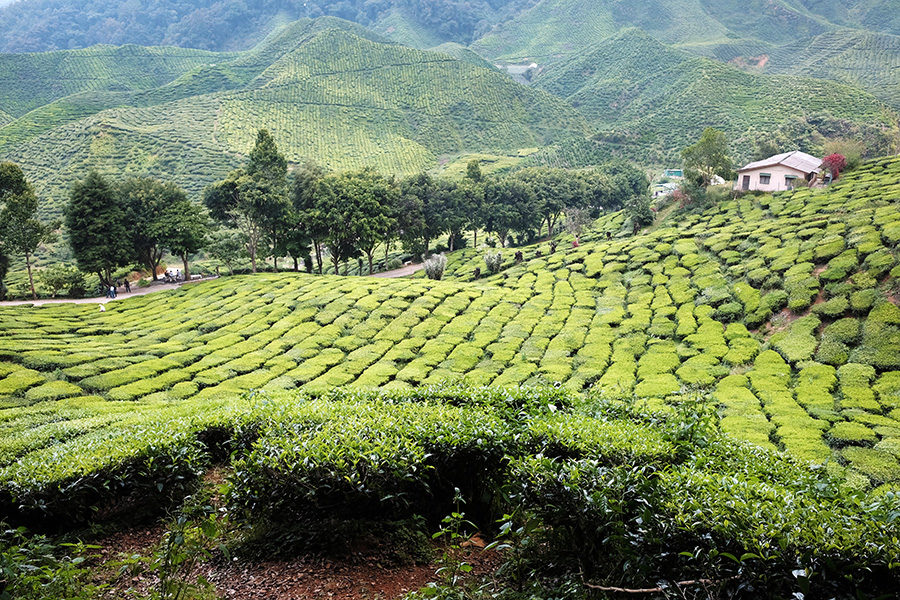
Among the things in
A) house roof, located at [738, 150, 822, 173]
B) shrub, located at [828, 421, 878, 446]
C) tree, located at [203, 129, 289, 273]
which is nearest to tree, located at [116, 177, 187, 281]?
tree, located at [203, 129, 289, 273]

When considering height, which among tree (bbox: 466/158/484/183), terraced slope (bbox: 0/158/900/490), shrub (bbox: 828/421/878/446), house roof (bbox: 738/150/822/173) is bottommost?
shrub (bbox: 828/421/878/446)

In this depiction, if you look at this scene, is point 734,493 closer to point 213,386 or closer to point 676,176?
point 213,386

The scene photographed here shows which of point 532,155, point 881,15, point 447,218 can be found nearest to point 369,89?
point 532,155

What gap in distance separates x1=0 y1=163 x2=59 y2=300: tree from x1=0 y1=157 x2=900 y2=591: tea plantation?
7360 millimetres

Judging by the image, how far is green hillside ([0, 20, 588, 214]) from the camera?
85750mm

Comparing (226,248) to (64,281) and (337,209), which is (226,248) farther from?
(64,281)

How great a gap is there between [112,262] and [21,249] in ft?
17.6

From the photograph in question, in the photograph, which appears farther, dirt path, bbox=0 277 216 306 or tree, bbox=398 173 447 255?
tree, bbox=398 173 447 255

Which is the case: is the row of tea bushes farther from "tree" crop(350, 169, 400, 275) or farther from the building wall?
the building wall

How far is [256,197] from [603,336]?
27889 millimetres

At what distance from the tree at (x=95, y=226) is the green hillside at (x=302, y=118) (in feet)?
134

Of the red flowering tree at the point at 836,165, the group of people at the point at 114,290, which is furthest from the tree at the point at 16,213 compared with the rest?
the red flowering tree at the point at 836,165

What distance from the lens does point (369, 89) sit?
129750mm

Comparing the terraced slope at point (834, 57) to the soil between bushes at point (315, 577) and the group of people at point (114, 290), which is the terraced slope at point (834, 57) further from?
the soil between bushes at point (315, 577)
